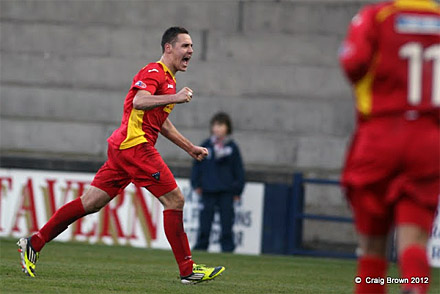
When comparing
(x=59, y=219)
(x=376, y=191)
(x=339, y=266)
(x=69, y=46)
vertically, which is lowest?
(x=339, y=266)

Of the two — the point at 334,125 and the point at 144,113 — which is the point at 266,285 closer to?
the point at 144,113

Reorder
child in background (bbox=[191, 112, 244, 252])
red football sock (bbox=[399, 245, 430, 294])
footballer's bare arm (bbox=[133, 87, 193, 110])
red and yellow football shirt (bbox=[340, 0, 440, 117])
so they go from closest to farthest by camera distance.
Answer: red football sock (bbox=[399, 245, 430, 294])
red and yellow football shirt (bbox=[340, 0, 440, 117])
footballer's bare arm (bbox=[133, 87, 193, 110])
child in background (bbox=[191, 112, 244, 252])

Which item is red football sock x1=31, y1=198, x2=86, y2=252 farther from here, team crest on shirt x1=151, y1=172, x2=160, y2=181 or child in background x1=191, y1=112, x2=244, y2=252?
child in background x1=191, y1=112, x2=244, y2=252

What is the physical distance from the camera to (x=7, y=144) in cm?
1656

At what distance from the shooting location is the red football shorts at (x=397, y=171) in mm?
4535

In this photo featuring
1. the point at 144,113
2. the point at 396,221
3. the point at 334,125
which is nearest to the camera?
the point at 396,221

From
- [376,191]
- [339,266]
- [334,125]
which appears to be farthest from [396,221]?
[334,125]

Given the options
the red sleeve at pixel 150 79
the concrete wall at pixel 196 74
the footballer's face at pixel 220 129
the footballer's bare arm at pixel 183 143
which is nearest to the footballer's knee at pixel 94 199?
the footballer's bare arm at pixel 183 143

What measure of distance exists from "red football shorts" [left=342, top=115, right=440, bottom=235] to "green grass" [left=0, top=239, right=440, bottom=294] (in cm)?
265

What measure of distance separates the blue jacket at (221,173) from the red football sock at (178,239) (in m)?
5.73

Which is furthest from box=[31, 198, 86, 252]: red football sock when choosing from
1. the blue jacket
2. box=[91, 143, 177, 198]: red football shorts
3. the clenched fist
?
the blue jacket

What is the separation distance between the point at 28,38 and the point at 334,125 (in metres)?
5.65

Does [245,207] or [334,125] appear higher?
[334,125]

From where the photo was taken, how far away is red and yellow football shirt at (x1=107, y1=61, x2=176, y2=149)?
24.7 feet
